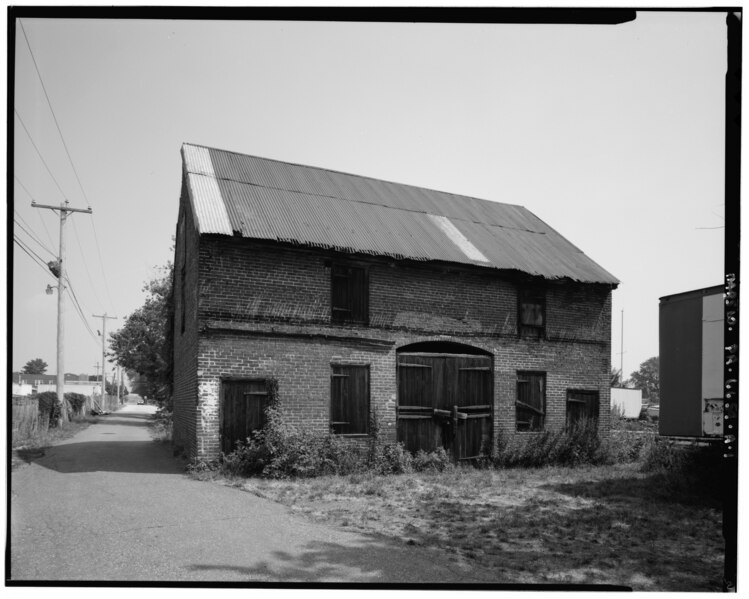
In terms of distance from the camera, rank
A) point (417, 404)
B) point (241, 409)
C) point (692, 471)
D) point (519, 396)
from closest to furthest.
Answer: point (692, 471) → point (241, 409) → point (417, 404) → point (519, 396)

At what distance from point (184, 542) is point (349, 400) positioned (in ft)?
22.1

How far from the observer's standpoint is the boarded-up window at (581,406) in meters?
16.1

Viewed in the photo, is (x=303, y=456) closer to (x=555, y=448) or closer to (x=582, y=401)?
(x=555, y=448)

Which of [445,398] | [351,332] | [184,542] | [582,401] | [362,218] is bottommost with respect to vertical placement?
[184,542]

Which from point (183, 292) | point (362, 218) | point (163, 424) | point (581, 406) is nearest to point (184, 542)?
point (362, 218)

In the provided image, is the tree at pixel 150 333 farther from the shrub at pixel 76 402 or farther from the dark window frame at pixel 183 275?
the dark window frame at pixel 183 275

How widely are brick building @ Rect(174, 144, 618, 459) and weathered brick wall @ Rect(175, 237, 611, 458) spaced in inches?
1.2

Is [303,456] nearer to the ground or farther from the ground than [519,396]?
nearer to the ground

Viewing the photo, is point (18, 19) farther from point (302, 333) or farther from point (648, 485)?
point (648, 485)

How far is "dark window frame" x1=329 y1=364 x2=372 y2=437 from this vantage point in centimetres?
1306

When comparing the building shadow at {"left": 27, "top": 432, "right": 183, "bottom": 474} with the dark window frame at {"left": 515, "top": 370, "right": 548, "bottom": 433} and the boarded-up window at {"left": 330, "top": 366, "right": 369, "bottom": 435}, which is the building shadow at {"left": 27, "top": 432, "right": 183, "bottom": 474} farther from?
the dark window frame at {"left": 515, "top": 370, "right": 548, "bottom": 433}

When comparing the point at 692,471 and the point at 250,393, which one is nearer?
the point at 692,471

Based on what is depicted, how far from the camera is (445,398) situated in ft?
46.6

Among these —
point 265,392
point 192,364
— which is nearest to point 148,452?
point 192,364
